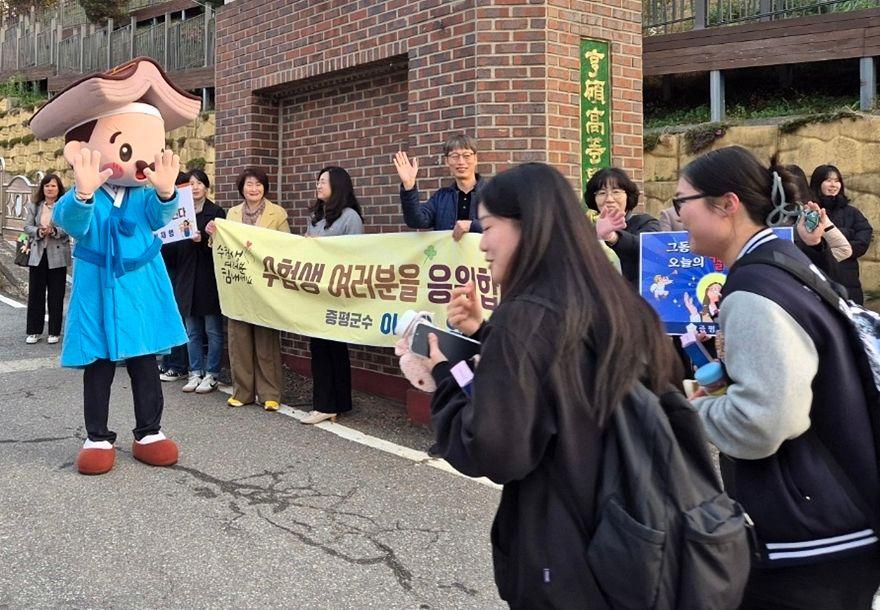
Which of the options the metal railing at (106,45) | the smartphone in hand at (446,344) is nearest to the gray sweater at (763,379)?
the smartphone in hand at (446,344)

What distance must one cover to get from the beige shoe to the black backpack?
4.36 metres

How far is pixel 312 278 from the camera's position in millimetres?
5980

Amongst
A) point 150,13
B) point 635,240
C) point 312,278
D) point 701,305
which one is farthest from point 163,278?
point 150,13

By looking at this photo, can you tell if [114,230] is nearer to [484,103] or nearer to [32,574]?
[32,574]

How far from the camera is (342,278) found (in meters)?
5.82

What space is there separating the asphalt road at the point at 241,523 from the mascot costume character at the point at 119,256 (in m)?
0.34

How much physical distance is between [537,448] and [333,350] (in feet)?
14.4

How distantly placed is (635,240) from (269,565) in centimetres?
290

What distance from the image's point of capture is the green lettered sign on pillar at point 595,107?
5910mm

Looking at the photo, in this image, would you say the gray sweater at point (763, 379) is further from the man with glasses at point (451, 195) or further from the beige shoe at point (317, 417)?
the beige shoe at point (317, 417)

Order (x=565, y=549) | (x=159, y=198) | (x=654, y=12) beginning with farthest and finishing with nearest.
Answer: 1. (x=654, y=12)
2. (x=159, y=198)
3. (x=565, y=549)

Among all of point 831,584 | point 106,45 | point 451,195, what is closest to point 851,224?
point 451,195

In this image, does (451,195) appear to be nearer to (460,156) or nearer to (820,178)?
(460,156)

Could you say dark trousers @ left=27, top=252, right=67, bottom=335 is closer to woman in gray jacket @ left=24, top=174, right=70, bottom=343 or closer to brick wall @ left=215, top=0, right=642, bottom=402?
woman in gray jacket @ left=24, top=174, right=70, bottom=343
